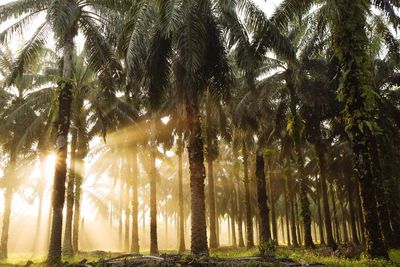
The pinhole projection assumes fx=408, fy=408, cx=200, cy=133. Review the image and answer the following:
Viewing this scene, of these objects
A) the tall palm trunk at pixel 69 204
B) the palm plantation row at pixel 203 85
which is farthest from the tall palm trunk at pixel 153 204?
the tall palm trunk at pixel 69 204

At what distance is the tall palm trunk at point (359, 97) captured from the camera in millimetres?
12445

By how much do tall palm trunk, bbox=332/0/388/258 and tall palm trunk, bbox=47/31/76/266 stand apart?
10.8 metres

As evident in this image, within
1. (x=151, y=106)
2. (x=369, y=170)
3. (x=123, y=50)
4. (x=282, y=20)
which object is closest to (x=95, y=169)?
(x=151, y=106)

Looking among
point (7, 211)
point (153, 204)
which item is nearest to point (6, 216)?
point (7, 211)

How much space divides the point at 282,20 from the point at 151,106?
665 centimetres

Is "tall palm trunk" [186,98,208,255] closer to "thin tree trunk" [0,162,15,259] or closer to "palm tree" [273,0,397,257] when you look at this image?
"palm tree" [273,0,397,257]

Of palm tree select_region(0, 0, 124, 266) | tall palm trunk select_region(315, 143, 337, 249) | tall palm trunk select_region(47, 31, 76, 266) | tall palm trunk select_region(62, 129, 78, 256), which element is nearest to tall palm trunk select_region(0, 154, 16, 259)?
tall palm trunk select_region(62, 129, 78, 256)

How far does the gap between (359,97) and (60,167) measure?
11.5 metres

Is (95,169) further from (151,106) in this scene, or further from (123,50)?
(123,50)

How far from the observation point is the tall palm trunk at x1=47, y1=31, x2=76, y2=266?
15808 millimetres

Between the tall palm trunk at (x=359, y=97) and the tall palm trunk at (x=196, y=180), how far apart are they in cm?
589

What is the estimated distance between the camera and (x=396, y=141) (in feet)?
81.6

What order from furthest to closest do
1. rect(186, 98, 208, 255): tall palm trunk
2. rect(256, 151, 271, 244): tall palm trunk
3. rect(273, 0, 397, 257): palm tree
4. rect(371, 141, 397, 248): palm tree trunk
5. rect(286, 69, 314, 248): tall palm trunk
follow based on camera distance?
rect(256, 151, 271, 244): tall palm trunk, rect(286, 69, 314, 248): tall palm trunk, rect(371, 141, 397, 248): palm tree trunk, rect(186, 98, 208, 255): tall palm trunk, rect(273, 0, 397, 257): palm tree

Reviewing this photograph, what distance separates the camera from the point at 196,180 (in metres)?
16.3
